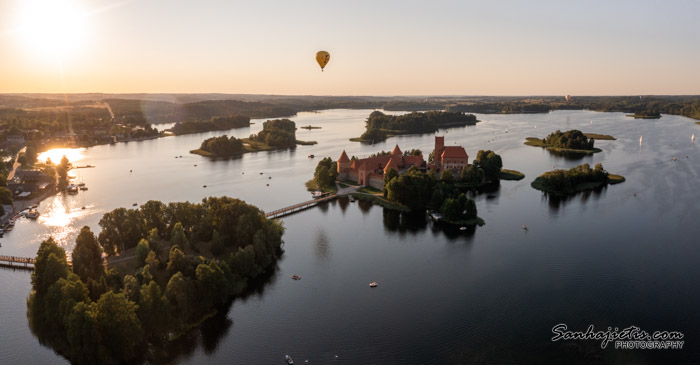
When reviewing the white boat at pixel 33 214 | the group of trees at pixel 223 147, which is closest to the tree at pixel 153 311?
the white boat at pixel 33 214

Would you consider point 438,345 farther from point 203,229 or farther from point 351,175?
point 351,175

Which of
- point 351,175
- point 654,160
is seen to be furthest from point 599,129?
point 351,175

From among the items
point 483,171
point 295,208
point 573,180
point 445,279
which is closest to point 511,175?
point 483,171

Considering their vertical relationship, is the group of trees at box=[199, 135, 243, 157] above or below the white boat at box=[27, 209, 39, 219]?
above

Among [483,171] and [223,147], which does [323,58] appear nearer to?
[483,171]

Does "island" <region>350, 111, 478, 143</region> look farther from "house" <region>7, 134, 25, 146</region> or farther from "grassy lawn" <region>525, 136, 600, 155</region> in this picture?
"house" <region>7, 134, 25, 146</region>

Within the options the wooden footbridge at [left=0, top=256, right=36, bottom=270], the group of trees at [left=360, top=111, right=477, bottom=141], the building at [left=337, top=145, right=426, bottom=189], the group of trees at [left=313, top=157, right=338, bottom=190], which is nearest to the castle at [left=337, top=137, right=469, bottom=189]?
the building at [left=337, top=145, right=426, bottom=189]
